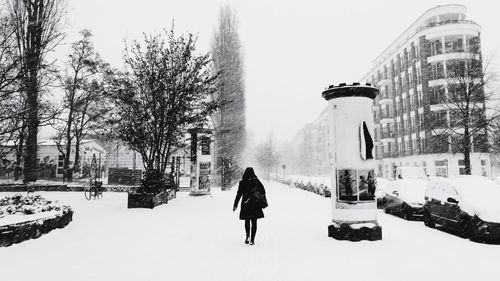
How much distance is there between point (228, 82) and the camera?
105 ft

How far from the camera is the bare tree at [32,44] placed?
327 inches

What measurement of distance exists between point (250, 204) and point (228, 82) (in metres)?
25.2

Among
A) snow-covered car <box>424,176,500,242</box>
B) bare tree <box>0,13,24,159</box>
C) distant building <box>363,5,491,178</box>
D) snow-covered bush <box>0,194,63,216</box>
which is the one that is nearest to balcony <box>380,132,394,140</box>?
distant building <box>363,5,491,178</box>

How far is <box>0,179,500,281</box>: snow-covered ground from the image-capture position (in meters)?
5.50

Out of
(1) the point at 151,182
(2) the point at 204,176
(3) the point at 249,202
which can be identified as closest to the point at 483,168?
(2) the point at 204,176

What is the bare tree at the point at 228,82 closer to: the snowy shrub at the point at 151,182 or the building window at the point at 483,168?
the snowy shrub at the point at 151,182

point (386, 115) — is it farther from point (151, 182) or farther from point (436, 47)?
point (151, 182)

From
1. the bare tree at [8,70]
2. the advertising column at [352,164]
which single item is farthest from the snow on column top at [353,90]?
the bare tree at [8,70]

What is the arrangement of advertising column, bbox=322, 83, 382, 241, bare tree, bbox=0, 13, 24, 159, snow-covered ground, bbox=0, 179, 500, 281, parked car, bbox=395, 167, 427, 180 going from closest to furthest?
snow-covered ground, bbox=0, 179, 500, 281 → bare tree, bbox=0, 13, 24, 159 → advertising column, bbox=322, 83, 382, 241 → parked car, bbox=395, 167, 427, 180

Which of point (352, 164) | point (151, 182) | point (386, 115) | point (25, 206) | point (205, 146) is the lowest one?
point (25, 206)

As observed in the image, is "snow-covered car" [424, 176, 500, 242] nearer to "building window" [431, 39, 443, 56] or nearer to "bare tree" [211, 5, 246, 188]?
"bare tree" [211, 5, 246, 188]

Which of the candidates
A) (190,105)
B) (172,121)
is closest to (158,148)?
(172,121)

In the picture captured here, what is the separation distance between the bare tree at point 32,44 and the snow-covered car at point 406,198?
12.4m

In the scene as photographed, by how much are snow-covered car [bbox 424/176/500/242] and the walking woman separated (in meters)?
5.56
